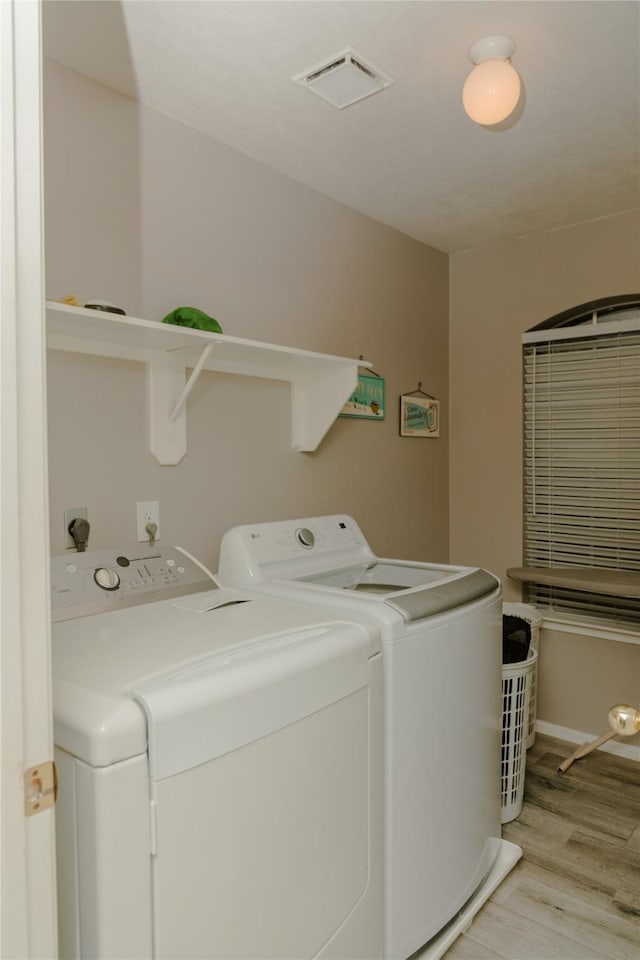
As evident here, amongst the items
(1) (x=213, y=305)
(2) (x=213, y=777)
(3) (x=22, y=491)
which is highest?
(1) (x=213, y=305)

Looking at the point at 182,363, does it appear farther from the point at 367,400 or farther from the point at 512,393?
the point at 512,393

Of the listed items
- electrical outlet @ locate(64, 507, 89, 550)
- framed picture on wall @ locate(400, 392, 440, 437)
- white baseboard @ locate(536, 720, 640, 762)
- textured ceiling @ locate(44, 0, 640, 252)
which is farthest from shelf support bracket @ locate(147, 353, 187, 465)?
white baseboard @ locate(536, 720, 640, 762)

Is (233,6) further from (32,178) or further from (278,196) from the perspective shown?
(32,178)

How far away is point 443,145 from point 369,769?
1984mm

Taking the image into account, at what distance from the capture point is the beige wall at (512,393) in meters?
2.90

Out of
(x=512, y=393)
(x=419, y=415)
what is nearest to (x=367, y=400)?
(x=419, y=415)

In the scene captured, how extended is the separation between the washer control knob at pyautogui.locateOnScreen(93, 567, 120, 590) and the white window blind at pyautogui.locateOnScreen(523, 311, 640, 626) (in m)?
2.23

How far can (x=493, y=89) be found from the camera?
1.57 meters

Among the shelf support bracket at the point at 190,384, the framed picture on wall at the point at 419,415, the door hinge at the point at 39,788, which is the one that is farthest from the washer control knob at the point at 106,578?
the framed picture on wall at the point at 419,415

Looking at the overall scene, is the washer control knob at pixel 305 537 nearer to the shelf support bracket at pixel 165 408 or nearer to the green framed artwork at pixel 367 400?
the shelf support bracket at pixel 165 408

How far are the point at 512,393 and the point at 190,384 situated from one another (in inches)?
75.8

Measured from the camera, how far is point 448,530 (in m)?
3.44

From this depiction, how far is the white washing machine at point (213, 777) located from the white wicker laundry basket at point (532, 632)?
1592 millimetres

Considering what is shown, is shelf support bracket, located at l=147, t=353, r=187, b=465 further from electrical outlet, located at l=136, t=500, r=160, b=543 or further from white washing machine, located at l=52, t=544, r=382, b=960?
white washing machine, located at l=52, t=544, r=382, b=960
